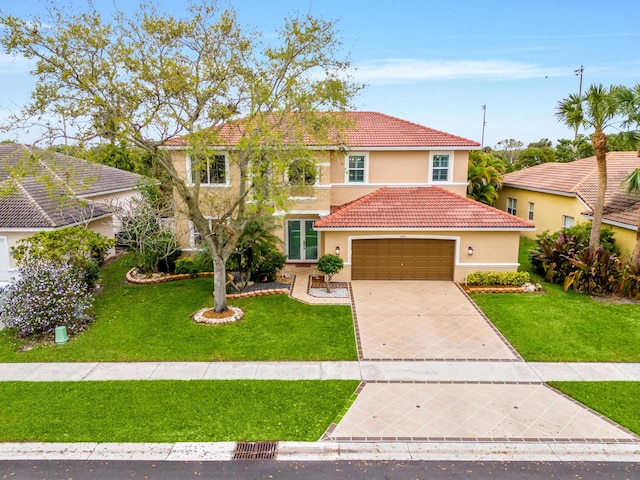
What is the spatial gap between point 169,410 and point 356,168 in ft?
49.2

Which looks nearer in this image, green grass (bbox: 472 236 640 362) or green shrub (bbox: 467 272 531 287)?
green grass (bbox: 472 236 640 362)

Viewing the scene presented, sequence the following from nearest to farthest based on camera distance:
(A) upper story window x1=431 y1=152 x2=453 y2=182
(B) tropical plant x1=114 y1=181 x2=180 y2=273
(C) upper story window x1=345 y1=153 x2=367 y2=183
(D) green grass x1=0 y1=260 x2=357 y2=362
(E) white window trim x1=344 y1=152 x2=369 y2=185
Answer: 1. (D) green grass x1=0 y1=260 x2=357 y2=362
2. (B) tropical plant x1=114 y1=181 x2=180 y2=273
3. (E) white window trim x1=344 y1=152 x2=369 y2=185
4. (C) upper story window x1=345 y1=153 x2=367 y2=183
5. (A) upper story window x1=431 y1=152 x2=453 y2=182

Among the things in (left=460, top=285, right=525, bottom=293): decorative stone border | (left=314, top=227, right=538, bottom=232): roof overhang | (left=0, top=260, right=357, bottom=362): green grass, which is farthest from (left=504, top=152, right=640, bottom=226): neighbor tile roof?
(left=0, top=260, right=357, bottom=362): green grass

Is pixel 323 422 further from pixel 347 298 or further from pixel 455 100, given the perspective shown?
pixel 455 100

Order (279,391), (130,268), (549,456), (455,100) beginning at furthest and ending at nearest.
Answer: (455,100) < (130,268) < (279,391) < (549,456)

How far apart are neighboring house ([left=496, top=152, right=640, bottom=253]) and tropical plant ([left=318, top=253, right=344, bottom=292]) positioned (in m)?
12.7

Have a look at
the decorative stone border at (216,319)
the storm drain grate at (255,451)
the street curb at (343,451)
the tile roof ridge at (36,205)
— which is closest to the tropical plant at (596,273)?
the street curb at (343,451)

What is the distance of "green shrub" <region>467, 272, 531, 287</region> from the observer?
18.3 m

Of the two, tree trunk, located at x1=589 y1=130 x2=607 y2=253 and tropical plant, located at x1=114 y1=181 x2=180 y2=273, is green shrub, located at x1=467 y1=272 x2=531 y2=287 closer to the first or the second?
tree trunk, located at x1=589 y1=130 x2=607 y2=253

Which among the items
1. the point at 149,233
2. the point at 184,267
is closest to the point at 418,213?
the point at 184,267

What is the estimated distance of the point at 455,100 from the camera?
3195cm

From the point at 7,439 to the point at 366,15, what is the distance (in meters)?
16.9

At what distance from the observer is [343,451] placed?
332 inches

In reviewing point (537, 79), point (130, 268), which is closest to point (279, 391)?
point (130, 268)
